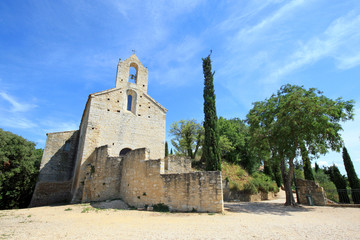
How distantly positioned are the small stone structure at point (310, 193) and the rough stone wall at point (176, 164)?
947 cm

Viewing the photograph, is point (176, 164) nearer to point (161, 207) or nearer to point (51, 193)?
point (161, 207)

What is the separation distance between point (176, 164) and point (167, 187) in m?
2.04

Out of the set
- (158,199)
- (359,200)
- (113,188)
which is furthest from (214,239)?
(359,200)

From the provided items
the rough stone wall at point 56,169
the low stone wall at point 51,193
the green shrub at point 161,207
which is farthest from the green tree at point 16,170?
the green shrub at point 161,207

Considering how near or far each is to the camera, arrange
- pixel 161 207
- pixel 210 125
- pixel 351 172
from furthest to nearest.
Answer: pixel 351 172 < pixel 210 125 < pixel 161 207

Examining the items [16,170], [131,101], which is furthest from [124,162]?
[16,170]

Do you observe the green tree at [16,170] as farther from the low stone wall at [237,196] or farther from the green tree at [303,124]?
the green tree at [303,124]

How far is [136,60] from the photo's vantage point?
20.4 m

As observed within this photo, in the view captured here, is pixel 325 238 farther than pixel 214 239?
Yes

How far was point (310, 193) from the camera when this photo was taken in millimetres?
14602

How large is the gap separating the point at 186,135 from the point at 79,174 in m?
15.5

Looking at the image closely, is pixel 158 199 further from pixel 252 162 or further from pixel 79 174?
pixel 252 162

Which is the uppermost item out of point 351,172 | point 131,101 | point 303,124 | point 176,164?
point 131,101

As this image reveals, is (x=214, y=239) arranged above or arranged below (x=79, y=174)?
below
